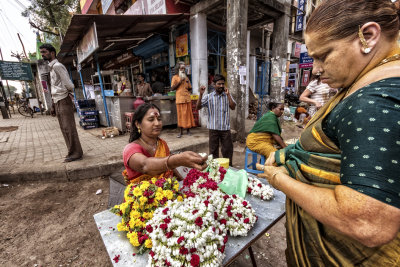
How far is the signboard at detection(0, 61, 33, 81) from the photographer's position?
15.5 metres

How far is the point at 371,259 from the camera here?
75cm

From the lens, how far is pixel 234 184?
1798 millimetres

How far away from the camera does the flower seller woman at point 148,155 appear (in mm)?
1464

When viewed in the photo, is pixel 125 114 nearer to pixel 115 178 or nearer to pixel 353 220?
pixel 115 178

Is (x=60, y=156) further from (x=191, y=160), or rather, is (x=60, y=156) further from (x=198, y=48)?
(x=198, y=48)

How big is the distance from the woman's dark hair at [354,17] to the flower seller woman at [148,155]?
1.04 metres

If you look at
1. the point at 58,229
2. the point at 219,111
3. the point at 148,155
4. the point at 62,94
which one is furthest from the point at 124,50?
the point at 148,155

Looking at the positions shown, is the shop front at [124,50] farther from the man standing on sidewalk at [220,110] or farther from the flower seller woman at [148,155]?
the flower seller woman at [148,155]

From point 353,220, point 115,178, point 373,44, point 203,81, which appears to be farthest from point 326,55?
point 203,81

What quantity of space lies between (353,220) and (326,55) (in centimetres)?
65

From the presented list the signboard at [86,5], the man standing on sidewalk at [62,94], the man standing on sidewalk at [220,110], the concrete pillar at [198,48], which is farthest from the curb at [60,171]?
the signboard at [86,5]

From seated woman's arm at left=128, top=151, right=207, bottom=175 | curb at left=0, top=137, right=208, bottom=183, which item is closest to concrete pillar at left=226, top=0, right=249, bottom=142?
curb at left=0, top=137, right=208, bottom=183

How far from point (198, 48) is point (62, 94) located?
4.41 m

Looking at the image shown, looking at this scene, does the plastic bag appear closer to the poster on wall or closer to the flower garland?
the flower garland
